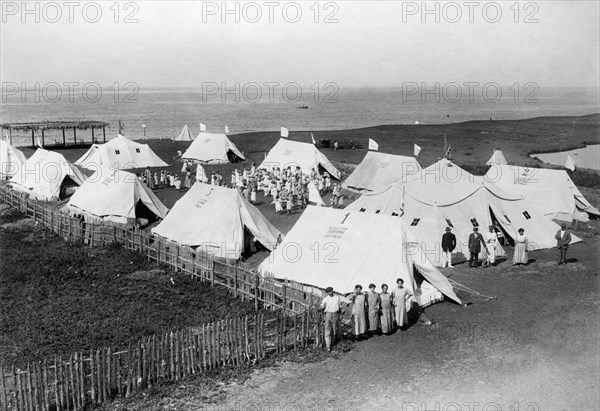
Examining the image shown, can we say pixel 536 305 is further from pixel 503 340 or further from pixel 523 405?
pixel 523 405

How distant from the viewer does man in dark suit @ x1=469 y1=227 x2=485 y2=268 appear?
19688 mm

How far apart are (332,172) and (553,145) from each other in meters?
34.2

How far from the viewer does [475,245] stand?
1973 centimetres

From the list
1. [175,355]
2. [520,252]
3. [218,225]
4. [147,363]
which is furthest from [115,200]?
[520,252]

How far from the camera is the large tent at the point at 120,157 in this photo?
42.2m

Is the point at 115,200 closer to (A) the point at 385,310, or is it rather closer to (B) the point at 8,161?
(A) the point at 385,310

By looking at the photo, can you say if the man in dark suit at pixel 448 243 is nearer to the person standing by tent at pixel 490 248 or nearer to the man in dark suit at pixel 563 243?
the person standing by tent at pixel 490 248

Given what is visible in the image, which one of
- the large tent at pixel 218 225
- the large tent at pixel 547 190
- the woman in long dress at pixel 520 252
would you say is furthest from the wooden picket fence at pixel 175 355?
the large tent at pixel 547 190

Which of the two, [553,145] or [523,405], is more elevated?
[553,145]

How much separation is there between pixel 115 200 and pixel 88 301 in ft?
33.5

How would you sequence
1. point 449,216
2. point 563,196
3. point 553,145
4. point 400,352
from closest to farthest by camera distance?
1. point 400,352
2. point 449,216
3. point 563,196
4. point 553,145

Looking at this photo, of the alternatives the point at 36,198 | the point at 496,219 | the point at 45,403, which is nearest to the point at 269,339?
the point at 45,403

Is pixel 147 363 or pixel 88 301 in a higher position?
pixel 88 301

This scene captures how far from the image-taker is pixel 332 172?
39219mm
